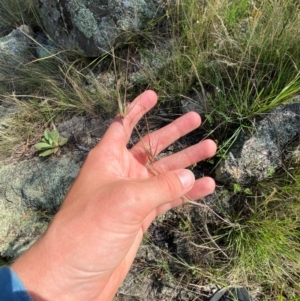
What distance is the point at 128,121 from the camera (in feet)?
6.75

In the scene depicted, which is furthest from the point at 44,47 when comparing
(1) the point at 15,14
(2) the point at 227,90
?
(2) the point at 227,90

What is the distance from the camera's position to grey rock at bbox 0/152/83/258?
2574 mm

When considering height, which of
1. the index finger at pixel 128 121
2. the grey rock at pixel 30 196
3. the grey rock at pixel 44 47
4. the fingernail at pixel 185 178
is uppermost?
the grey rock at pixel 44 47

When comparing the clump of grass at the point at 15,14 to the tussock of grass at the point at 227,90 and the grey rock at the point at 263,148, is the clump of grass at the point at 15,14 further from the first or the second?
the grey rock at the point at 263,148

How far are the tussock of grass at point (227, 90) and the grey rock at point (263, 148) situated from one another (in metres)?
0.06

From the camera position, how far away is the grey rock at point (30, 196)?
101 inches

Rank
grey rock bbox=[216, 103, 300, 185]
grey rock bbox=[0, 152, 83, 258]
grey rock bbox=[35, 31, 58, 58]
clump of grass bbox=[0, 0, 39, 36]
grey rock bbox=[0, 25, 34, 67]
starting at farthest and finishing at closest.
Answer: clump of grass bbox=[0, 0, 39, 36] → grey rock bbox=[0, 25, 34, 67] → grey rock bbox=[35, 31, 58, 58] → grey rock bbox=[0, 152, 83, 258] → grey rock bbox=[216, 103, 300, 185]

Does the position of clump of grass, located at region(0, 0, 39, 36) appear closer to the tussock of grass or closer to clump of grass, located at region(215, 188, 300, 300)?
the tussock of grass

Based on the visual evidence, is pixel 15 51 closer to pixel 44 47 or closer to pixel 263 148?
pixel 44 47

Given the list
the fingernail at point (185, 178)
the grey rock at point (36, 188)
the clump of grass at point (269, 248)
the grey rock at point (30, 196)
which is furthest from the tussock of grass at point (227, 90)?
the fingernail at point (185, 178)

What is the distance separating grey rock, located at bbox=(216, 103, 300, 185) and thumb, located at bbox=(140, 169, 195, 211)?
503 mm

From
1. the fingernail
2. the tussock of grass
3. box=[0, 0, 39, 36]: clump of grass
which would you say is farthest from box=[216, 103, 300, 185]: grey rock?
box=[0, 0, 39, 36]: clump of grass

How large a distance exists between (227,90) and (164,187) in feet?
3.37

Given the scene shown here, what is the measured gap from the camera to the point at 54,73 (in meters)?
3.08
